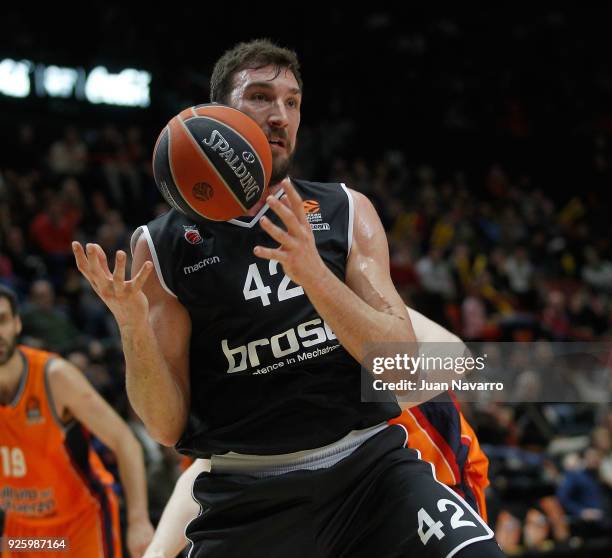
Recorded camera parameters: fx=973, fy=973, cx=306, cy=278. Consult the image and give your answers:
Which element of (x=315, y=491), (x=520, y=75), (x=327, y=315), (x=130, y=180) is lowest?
(x=315, y=491)

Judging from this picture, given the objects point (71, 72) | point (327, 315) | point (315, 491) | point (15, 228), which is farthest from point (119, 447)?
point (71, 72)

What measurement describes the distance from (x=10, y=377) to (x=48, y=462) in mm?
494

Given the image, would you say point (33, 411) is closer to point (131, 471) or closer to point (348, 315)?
point (131, 471)

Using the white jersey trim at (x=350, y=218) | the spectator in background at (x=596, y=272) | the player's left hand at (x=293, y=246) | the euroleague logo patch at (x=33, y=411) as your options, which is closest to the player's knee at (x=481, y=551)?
the player's left hand at (x=293, y=246)

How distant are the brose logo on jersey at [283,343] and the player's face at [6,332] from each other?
92.6 inches

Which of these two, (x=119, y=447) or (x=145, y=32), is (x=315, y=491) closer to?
(x=119, y=447)

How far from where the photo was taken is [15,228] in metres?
10.4

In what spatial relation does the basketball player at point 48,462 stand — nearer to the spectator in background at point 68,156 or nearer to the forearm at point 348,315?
the forearm at point 348,315

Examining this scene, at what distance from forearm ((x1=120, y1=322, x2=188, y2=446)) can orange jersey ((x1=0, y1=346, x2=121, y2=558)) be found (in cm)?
199

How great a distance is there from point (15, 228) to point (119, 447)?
6.10 metres

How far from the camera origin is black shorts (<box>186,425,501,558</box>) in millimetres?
2951

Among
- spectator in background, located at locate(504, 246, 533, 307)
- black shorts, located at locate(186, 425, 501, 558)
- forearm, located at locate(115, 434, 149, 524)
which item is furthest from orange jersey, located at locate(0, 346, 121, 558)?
spectator in background, located at locate(504, 246, 533, 307)

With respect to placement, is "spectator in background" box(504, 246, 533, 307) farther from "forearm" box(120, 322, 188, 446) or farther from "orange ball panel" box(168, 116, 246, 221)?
"orange ball panel" box(168, 116, 246, 221)

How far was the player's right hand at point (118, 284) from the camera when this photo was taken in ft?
9.58
